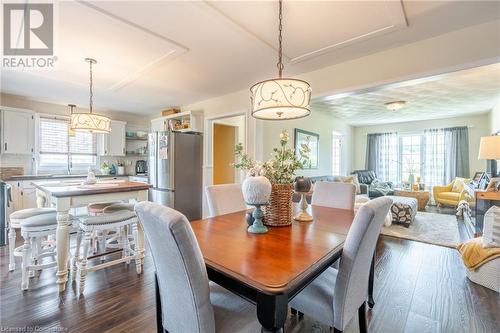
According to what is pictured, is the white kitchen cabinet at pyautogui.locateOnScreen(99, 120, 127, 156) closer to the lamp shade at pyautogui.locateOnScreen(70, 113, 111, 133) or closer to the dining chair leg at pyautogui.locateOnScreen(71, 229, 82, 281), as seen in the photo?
the lamp shade at pyautogui.locateOnScreen(70, 113, 111, 133)

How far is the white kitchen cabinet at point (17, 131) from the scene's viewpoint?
3.93 metres

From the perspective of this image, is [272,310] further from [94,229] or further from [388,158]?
[388,158]

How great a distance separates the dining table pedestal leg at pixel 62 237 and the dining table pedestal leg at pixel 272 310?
6.88 feet

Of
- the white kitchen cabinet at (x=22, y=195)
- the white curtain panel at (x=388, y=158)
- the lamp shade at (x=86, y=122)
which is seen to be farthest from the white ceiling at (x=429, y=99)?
the white kitchen cabinet at (x=22, y=195)

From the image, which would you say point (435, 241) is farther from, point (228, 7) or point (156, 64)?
point (156, 64)

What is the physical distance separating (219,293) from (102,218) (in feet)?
5.00

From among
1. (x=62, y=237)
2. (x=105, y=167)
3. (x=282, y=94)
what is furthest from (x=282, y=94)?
(x=105, y=167)

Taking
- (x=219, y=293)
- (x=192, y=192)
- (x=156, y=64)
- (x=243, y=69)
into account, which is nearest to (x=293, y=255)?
(x=219, y=293)

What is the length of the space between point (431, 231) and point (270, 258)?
4073mm

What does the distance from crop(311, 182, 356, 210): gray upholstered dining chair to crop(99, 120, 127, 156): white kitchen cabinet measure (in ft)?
15.6

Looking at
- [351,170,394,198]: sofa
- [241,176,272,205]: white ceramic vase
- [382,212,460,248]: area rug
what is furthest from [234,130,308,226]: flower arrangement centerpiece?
[351,170,394,198]: sofa

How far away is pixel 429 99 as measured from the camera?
179 inches

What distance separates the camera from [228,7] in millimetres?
1722

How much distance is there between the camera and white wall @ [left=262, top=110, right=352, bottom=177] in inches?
166
